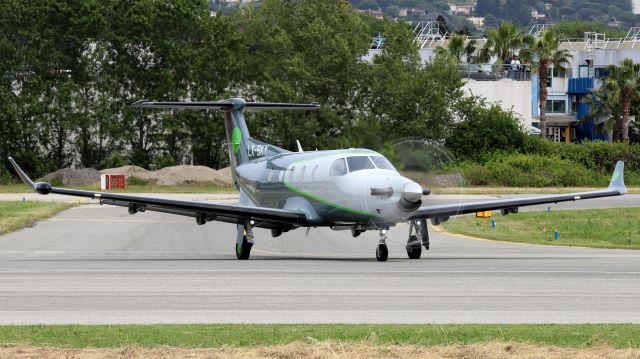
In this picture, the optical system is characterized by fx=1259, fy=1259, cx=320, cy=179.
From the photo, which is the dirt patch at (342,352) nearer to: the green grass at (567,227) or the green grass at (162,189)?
the green grass at (567,227)

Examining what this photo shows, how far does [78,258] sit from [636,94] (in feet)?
256

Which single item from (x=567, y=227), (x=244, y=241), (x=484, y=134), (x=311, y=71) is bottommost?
(x=567, y=227)

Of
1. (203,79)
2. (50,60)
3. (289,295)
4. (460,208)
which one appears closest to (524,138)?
(203,79)

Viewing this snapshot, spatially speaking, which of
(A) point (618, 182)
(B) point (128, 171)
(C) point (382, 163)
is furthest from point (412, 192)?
(B) point (128, 171)

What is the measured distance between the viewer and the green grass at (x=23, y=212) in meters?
45.1

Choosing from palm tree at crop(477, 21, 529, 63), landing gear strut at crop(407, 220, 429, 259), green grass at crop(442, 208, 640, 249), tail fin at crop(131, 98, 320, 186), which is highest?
palm tree at crop(477, 21, 529, 63)

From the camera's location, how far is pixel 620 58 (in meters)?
116

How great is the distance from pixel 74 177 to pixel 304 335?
211 feet

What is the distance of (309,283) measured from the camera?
23.3 meters

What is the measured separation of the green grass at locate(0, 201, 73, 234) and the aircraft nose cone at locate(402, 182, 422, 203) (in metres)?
18.5

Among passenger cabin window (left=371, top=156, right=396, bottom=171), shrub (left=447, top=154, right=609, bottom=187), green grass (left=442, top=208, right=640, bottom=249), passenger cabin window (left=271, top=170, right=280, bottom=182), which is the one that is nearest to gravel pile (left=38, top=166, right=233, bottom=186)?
shrub (left=447, top=154, right=609, bottom=187)

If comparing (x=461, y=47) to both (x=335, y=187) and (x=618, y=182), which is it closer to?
(x=618, y=182)

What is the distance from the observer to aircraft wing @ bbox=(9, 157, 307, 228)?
96.6 ft

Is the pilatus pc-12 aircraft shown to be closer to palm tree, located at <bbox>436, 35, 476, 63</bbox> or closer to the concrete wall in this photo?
the concrete wall
